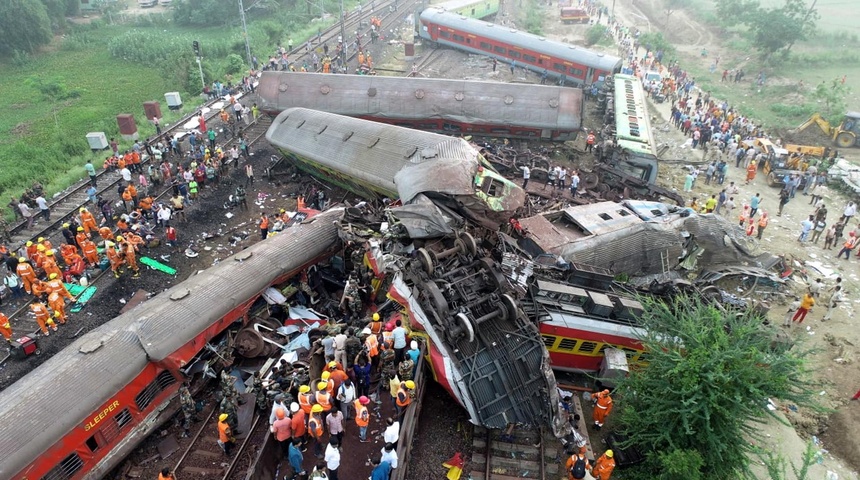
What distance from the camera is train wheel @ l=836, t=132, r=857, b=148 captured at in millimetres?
25906

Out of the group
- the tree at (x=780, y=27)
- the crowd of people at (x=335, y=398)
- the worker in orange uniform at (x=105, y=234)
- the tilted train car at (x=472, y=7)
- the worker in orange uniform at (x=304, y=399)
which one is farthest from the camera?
the tilted train car at (x=472, y=7)

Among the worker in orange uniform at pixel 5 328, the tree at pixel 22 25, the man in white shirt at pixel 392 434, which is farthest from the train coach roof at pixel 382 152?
the tree at pixel 22 25

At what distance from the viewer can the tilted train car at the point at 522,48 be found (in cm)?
2939

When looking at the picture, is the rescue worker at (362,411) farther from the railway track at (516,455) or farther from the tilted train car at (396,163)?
the tilted train car at (396,163)

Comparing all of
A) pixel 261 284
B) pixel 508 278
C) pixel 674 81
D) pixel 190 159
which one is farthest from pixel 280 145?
pixel 674 81

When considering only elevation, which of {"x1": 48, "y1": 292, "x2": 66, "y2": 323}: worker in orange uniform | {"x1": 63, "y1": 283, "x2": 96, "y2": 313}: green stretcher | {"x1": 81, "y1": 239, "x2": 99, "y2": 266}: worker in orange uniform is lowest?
{"x1": 63, "y1": 283, "x2": 96, "y2": 313}: green stretcher

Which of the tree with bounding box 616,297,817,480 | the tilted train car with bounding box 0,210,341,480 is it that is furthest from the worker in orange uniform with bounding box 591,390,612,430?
the tilted train car with bounding box 0,210,341,480

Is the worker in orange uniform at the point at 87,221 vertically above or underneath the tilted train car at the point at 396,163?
underneath

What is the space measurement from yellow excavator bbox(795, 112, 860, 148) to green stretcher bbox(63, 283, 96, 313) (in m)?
33.4

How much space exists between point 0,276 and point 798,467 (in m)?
21.6

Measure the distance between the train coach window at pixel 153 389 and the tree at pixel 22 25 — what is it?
3821cm

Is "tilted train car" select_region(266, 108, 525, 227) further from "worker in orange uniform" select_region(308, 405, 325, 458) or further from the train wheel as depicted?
the train wheel

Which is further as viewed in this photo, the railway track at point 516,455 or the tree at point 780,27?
the tree at point 780,27

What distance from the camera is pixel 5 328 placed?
41.1ft
